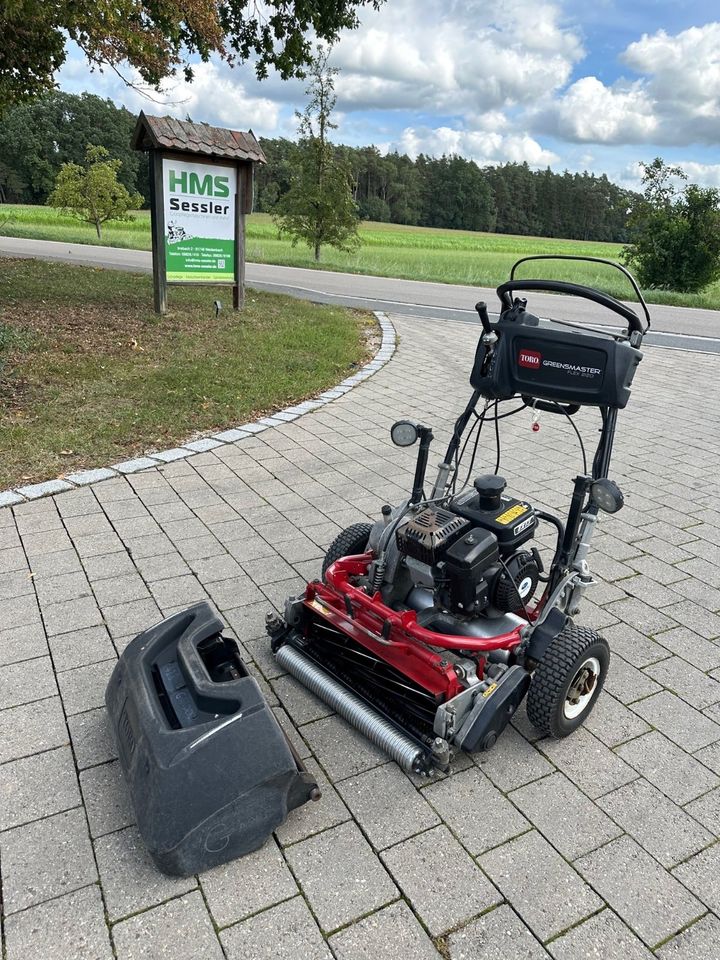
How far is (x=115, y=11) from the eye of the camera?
731cm

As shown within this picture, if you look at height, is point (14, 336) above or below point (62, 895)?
above

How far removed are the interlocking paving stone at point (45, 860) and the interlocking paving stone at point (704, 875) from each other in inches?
78.6

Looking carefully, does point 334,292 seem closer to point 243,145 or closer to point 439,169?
point 243,145

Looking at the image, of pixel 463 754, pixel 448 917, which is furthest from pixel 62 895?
pixel 463 754

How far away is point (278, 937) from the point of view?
7.08 feet

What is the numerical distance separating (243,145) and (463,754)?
957 centimetres

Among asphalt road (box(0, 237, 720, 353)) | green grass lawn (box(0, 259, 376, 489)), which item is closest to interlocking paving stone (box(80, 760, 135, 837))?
green grass lawn (box(0, 259, 376, 489))

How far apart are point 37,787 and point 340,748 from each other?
1159mm

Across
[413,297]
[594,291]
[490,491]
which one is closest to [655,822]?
[490,491]

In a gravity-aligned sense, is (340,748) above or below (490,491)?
below

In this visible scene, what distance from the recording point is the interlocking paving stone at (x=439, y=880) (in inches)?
89.0

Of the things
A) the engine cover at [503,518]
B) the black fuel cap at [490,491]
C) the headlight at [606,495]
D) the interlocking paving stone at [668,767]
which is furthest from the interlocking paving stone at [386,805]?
the headlight at [606,495]

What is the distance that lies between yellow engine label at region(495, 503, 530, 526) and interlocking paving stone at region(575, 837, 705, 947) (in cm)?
125

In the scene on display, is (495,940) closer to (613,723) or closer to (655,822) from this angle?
(655,822)
